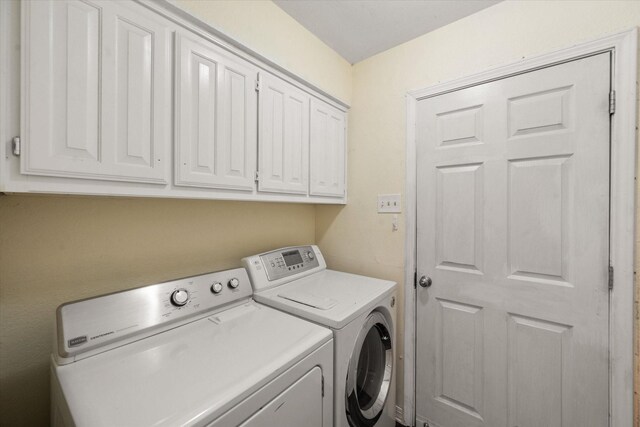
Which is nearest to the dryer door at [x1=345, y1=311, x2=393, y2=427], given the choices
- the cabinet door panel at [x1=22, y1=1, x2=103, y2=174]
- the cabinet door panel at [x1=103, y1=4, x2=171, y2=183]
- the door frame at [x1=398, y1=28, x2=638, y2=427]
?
the door frame at [x1=398, y1=28, x2=638, y2=427]

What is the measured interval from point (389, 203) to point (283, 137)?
2.89 feet

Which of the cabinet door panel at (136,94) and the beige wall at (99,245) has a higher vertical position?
the cabinet door panel at (136,94)

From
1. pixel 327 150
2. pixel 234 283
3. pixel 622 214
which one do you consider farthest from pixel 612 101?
pixel 234 283

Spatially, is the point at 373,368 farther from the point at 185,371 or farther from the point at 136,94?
the point at 136,94

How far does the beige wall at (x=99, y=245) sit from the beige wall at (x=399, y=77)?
0.59 m

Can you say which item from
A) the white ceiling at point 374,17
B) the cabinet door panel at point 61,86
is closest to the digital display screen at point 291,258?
the cabinet door panel at point 61,86

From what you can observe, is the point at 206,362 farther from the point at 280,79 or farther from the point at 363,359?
the point at 280,79

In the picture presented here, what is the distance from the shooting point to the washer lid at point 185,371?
64cm

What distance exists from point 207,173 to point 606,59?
189cm

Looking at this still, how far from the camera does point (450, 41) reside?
1591 millimetres

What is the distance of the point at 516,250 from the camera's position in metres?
1.38

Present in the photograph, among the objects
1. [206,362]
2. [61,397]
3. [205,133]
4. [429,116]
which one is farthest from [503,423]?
[205,133]

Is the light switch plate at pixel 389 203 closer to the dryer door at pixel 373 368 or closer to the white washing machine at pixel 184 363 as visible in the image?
the dryer door at pixel 373 368

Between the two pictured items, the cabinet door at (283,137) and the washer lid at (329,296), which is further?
the cabinet door at (283,137)
